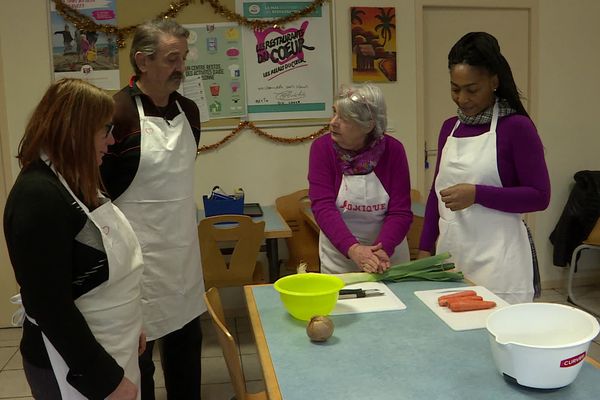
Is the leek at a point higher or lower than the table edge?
higher

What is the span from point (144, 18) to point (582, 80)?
2.98 meters

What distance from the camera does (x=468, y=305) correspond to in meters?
1.46

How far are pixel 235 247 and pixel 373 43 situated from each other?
5.39ft

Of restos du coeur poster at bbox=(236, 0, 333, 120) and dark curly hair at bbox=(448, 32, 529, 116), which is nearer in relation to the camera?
dark curly hair at bbox=(448, 32, 529, 116)

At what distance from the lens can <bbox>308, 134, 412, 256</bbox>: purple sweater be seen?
78.5 inches

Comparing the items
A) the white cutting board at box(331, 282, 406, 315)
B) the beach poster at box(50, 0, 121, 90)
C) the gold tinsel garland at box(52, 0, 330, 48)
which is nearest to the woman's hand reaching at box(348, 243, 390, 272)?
the white cutting board at box(331, 282, 406, 315)

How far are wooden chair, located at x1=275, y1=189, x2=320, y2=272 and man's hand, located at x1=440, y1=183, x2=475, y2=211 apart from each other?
165 centimetres

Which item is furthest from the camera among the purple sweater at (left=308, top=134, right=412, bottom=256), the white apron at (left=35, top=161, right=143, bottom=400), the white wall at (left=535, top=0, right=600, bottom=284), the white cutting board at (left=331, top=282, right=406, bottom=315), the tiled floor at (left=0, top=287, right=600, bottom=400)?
the white wall at (left=535, top=0, right=600, bottom=284)

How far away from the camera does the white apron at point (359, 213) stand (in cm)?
202

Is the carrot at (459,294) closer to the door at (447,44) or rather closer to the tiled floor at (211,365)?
the tiled floor at (211,365)

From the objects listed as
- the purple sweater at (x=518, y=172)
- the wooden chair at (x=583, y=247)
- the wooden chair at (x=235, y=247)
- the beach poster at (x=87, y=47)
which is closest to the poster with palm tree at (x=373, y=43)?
the wooden chair at (x=235, y=247)

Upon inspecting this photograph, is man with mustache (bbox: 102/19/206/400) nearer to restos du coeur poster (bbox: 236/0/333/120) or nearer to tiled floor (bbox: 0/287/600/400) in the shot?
tiled floor (bbox: 0/287/600/400)

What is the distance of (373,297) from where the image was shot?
1.61 meters

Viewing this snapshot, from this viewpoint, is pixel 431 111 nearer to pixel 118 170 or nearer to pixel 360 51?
pixel 360 51
